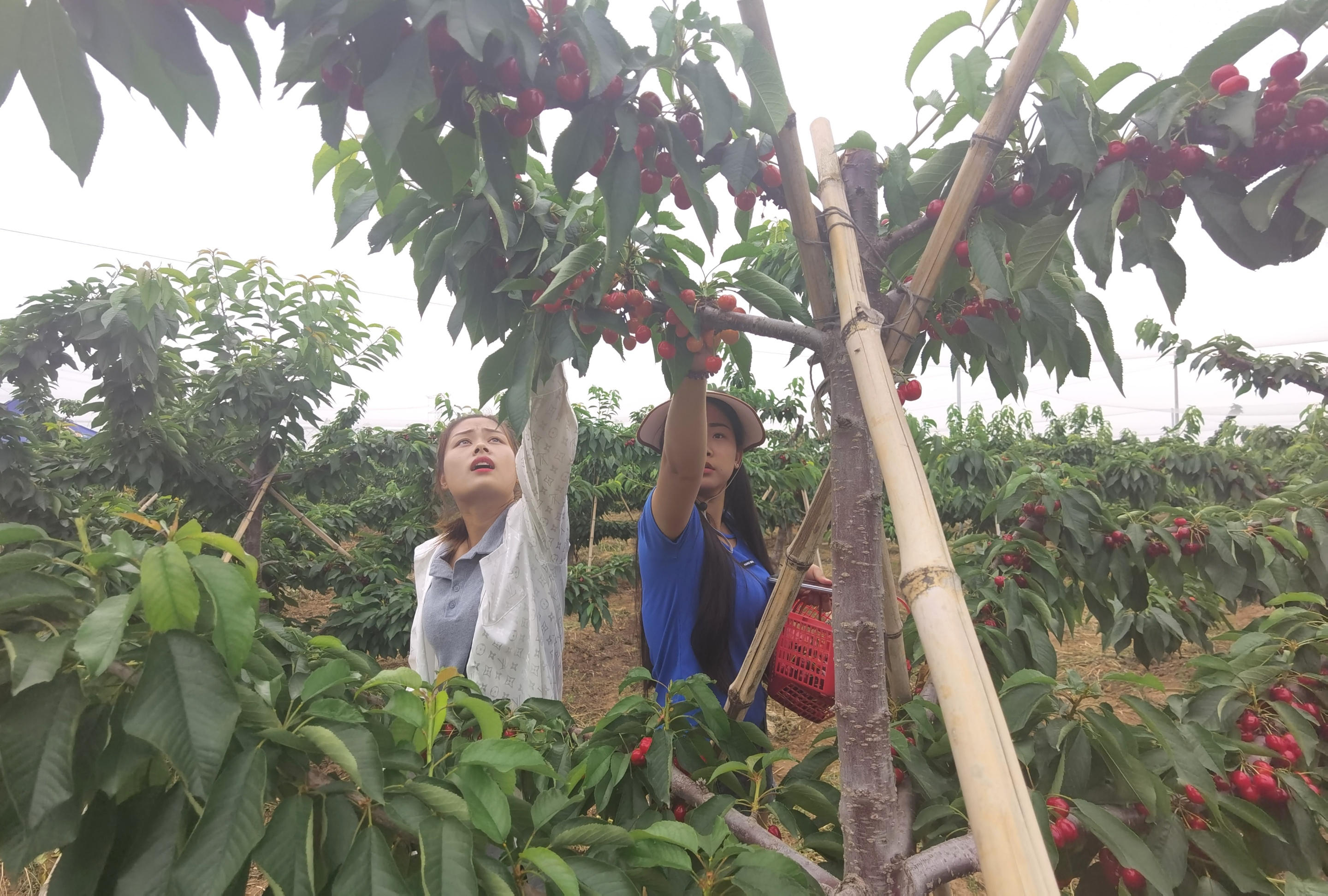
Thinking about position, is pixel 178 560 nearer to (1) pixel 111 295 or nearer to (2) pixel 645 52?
(2) pixel 645 52

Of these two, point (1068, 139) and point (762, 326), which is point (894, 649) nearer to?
point (762, 326)

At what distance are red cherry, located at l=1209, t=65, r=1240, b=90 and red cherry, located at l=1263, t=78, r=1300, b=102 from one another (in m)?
0.04

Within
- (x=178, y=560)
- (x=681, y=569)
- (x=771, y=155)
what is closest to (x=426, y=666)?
(x=681, y=569)

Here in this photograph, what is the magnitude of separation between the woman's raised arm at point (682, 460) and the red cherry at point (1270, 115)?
2.62 ft

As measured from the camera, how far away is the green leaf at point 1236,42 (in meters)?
0.68

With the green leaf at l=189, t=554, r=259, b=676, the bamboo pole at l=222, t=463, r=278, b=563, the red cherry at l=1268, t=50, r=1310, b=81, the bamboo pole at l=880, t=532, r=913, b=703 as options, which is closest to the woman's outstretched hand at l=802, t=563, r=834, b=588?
the bamboo pole at l=880, t=532, r=913, b=703

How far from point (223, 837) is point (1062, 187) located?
42.5 inches

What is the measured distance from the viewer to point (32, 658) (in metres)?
0.43

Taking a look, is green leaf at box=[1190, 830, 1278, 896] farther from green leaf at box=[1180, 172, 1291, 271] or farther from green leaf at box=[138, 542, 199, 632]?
green leaf at box=[138, 542, 199, 632]

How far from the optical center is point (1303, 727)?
961 mm

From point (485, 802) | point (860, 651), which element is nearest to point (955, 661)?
point (860, 651)

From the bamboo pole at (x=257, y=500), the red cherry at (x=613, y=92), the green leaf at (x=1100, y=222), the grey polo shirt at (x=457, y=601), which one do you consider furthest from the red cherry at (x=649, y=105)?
the bamboo pole at (x=257, y=500)

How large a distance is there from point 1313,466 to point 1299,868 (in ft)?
13.4

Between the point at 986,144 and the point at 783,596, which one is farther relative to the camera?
the point at 783,596
